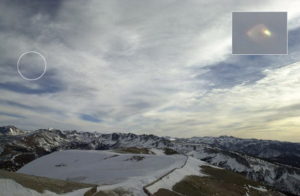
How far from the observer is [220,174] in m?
81.6

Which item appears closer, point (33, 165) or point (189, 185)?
point (189, 185)

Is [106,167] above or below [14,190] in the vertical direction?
below

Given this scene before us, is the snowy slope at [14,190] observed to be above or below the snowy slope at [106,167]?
above

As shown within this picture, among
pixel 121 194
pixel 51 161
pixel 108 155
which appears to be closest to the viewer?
pixel 121 194

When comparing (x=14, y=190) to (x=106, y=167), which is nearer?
(x=14, y=190)

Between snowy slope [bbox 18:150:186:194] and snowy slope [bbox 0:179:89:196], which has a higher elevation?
snowy slope [bbox 0:179:89:196]

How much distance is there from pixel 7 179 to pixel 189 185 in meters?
32.4

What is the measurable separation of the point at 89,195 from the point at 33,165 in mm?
88209

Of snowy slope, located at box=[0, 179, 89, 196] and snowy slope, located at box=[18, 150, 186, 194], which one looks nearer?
snowy slope, located at box=[0, 179, 89, 196]

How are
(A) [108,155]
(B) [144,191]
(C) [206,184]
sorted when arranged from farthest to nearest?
(A) [108,155], (C) [206,184], (B) [144,191]

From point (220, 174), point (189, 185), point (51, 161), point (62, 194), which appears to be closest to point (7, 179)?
point (62, 194)

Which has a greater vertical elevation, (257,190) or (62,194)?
(62,194)

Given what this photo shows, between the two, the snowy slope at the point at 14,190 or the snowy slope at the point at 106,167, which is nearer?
the snowy slope at the point at 14,190

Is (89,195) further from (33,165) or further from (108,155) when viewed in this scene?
(33,165)
